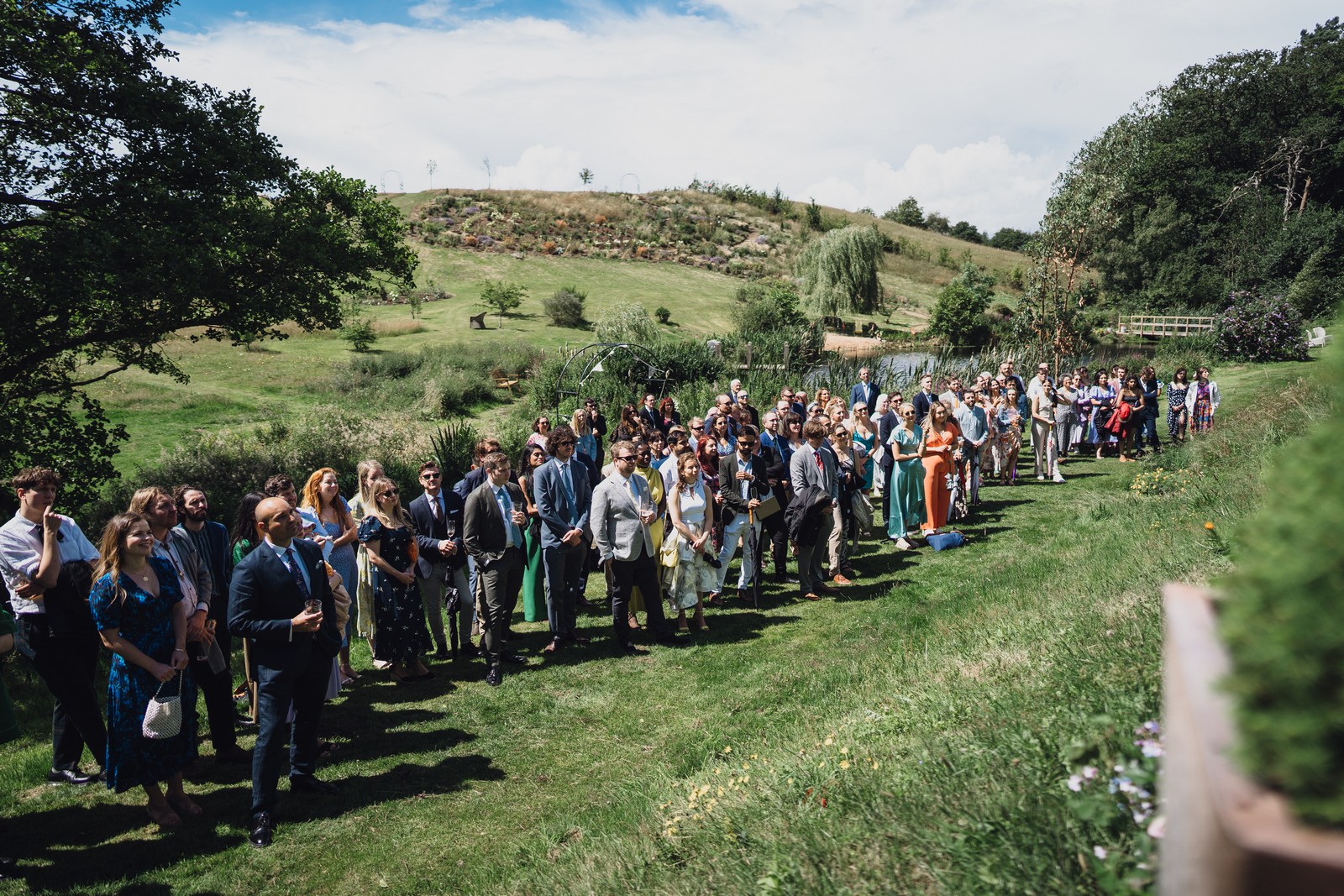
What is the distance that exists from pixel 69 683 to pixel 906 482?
31.1 feet

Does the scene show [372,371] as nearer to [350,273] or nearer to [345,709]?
[350,273]

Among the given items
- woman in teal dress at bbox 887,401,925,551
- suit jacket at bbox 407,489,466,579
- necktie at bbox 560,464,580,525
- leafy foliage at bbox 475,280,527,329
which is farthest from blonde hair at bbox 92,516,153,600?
leafy foliage at bbox 475,280,527,329

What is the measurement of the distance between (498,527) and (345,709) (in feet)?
6.94

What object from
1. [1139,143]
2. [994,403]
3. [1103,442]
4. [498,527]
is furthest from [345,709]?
[1139,143]

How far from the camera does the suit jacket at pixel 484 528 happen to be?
7.49 m

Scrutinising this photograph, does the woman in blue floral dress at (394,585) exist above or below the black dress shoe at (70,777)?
above

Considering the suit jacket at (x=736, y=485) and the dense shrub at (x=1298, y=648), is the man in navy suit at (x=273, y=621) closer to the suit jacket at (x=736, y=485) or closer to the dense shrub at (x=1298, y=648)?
the suit jacket at (x=736, y=485)

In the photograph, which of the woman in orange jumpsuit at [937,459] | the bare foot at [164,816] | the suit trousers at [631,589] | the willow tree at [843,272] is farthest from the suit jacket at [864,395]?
the willow tree at [843,272]

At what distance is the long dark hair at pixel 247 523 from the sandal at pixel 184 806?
6.19ft

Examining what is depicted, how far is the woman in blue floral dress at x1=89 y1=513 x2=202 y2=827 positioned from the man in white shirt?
38.2 inches

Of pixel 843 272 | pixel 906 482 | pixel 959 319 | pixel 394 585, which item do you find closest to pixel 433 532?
pixel 394 585

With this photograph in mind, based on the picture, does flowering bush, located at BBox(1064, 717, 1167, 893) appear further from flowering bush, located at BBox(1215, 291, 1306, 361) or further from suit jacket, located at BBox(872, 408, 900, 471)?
flowering bush, located at BBox(1215, 291, 1306, 361)

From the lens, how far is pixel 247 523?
6480 mm

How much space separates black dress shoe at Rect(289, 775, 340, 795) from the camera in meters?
5.64
